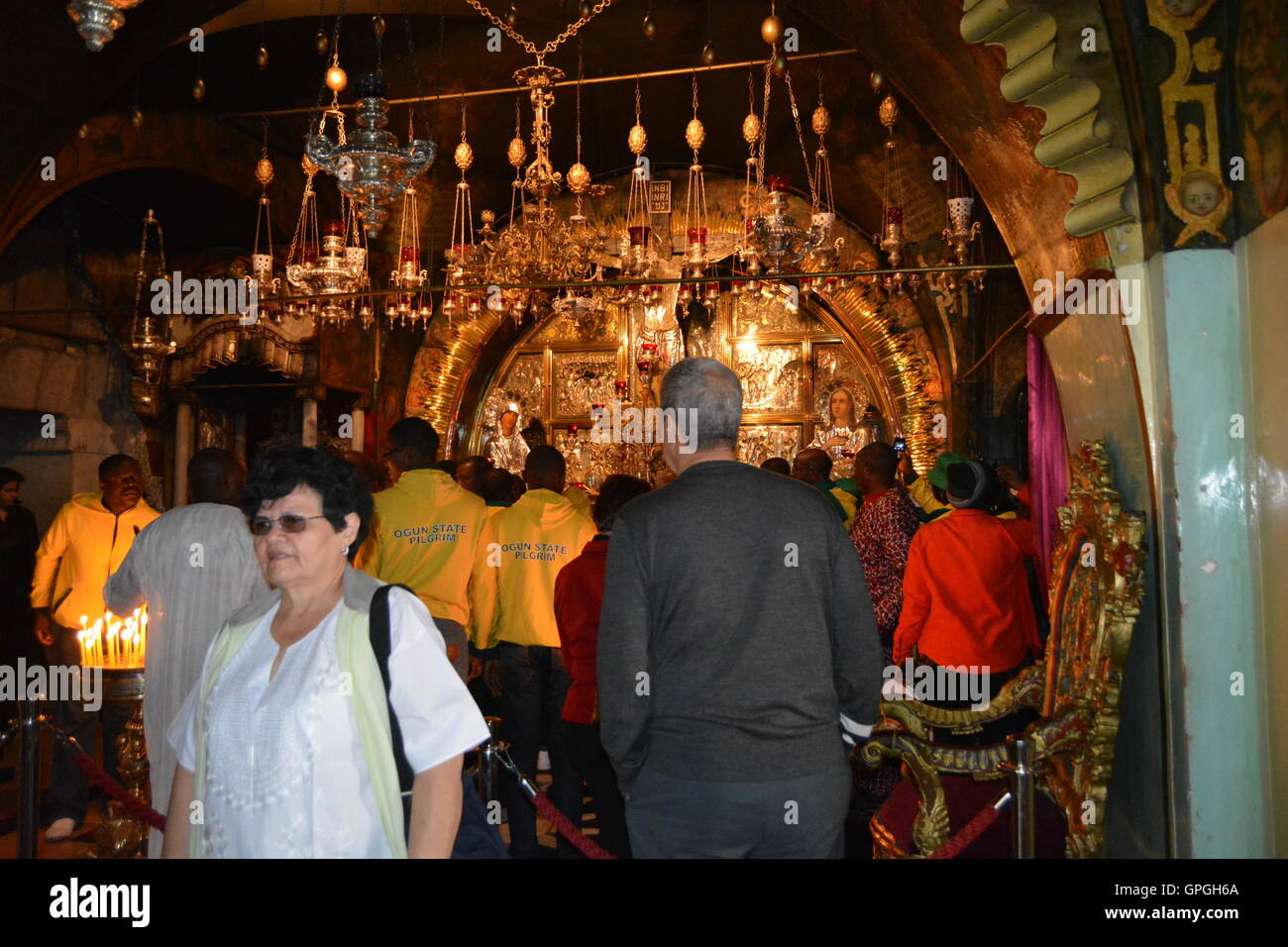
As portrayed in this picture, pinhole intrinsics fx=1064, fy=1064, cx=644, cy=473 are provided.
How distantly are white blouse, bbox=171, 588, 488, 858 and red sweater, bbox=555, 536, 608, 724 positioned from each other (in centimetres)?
194

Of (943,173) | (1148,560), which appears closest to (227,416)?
(943,173)

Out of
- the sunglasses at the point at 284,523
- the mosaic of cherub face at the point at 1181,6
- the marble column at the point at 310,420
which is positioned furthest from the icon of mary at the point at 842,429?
the sunglasses at the point at 284,523

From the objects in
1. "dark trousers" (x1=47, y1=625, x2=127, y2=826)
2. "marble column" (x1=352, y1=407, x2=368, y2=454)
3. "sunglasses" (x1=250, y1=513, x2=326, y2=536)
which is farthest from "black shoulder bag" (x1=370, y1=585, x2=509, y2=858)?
"marble column" (x1=352, y1=407, x2=368, y2=454)

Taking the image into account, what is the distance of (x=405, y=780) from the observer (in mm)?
2035

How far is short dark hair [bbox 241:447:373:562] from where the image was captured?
2.17m

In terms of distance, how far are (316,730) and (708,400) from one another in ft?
3.68

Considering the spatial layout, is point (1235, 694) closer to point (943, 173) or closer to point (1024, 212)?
point (1024, 212)

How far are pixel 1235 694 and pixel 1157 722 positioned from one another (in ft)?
0.82

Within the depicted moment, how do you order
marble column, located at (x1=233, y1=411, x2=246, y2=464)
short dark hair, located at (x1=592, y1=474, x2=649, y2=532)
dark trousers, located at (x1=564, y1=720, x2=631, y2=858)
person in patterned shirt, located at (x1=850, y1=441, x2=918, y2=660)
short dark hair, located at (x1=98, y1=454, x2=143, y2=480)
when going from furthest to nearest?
marble column, located at (x1=233, y1=411, x2=246, y2=464) → short dark hair, located at (x1=98, y1=454, x2=143, y2=480) → person in patterned shirt, located at (x1=850, y1=441, x2=918, y2=660) → dark trousers, located at (x1=564, y1=720, x2=631, y2=858) → short dark hair, located at (x1=592, y1=474, x2=649, y2=532)

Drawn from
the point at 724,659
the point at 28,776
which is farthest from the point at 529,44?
the point at 724,659

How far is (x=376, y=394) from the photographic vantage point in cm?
1143

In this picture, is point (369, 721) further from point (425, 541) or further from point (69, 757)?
point (69, 757)

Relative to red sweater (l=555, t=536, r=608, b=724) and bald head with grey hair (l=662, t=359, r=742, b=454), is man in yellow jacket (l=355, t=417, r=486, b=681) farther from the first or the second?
bald head with grey hair (l=662, t=359, r=742, b=454)

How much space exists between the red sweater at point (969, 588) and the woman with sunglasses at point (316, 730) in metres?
2.81
